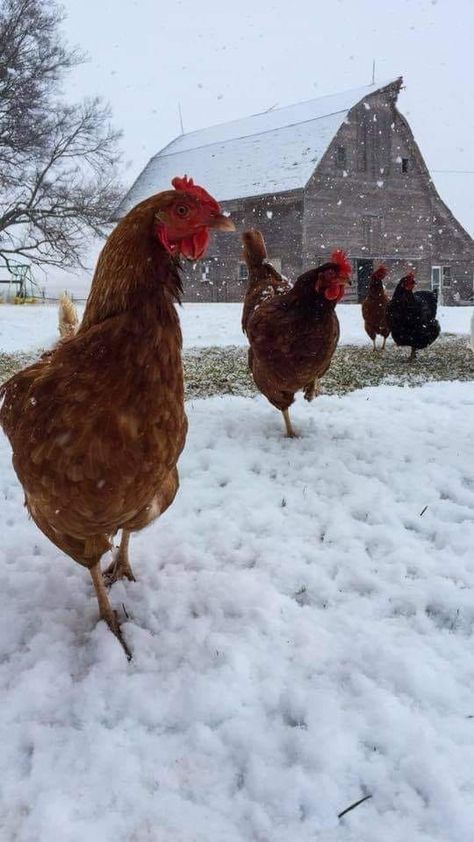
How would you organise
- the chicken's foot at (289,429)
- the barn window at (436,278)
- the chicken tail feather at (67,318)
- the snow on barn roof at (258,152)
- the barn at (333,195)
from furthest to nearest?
the barn window at (436,278)
the snow on barn roof at (258,152)
the barn at (333,195)
the chicken tail feather at (67,318)
the chicken's foot at (289,429)

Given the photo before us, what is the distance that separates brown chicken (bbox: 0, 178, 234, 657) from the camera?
2.08 m

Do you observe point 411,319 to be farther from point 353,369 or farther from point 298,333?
point 298,333

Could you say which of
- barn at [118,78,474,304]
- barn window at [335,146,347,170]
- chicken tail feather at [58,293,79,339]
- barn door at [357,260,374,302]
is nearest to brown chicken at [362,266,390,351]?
chicken tail feather at [58,293,79,339]

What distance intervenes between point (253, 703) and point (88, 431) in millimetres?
1238

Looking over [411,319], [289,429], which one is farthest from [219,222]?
[411,319]

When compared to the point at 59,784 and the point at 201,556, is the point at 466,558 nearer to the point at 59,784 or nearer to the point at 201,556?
the point at 201,556

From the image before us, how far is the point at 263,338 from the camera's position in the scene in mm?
4879

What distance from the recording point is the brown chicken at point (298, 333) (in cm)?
465

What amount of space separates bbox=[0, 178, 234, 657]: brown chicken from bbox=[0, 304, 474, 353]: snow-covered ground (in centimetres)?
938

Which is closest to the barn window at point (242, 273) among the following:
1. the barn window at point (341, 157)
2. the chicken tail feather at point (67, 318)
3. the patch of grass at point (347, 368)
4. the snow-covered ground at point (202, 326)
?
the barn window at point (341, 157)

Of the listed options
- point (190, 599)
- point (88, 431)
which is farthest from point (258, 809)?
point (88, 431)

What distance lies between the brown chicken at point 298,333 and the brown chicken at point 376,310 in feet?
18.0

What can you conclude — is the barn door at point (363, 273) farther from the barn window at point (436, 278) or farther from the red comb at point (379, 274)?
the red comb at point (379, 274)

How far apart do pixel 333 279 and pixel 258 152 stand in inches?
1016
